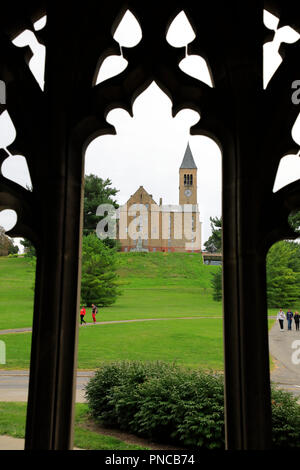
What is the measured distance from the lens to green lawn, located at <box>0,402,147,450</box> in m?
5.02

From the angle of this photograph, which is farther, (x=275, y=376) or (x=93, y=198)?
(x=93, y=198)

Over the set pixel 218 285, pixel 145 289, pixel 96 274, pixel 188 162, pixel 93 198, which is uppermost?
pixel 188 162

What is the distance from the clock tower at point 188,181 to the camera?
→ 2314 inches

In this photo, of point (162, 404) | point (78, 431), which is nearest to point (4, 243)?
point (78, 431)

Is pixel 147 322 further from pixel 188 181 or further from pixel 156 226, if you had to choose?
pixel 188 181

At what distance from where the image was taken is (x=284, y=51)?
1.76m

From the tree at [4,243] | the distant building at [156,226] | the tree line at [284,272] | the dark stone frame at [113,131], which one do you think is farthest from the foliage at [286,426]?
the distant building at [156,226]

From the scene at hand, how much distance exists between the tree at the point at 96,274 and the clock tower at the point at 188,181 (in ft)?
122

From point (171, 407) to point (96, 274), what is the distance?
55.1 ft

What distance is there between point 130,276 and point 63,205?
39.5 m

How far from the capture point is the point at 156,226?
50656mm

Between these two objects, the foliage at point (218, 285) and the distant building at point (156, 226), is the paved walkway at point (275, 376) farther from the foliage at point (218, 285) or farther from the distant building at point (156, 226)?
the distant building at point (156, 226)

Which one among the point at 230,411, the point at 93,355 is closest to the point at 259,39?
the point at 230,411
